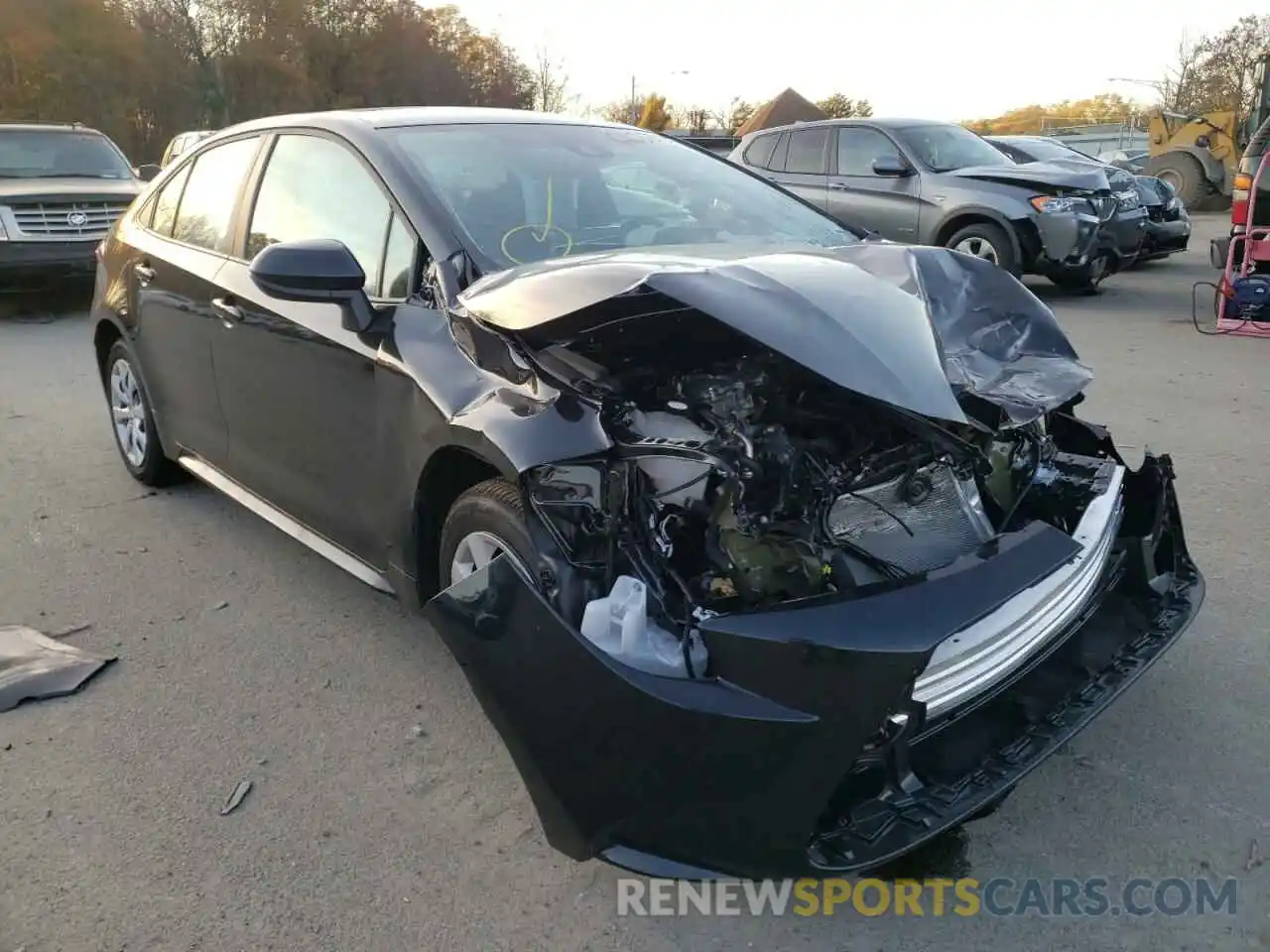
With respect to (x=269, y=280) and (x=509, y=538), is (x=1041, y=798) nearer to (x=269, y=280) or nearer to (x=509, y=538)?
(x=509, y=538)

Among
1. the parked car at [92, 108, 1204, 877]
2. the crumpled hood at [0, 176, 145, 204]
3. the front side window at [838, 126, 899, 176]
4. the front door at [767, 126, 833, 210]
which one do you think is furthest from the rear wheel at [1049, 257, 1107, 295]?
the crumpled hood at [0, 176, 145, 204]

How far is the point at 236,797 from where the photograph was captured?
2.75m

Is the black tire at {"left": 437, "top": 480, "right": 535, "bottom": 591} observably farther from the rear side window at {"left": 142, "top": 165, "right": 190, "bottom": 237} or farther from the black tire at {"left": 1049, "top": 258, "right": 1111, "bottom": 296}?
the black tire at {"left": 1049, "top": 258, "right": 1111, "bottom": 296}

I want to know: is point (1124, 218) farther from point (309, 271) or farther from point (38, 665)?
point (38, 665)

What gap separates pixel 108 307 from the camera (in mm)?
4941

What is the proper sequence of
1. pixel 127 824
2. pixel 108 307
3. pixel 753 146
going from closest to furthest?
pixel 127 824 → pixel 108 307 → pixel 753 146

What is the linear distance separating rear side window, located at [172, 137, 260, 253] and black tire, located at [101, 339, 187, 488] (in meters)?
0.81

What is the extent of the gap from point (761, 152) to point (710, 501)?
10.3 metres

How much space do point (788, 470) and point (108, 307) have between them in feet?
13.1

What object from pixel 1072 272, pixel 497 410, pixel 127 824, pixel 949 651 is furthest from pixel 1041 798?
pixel 1072 272

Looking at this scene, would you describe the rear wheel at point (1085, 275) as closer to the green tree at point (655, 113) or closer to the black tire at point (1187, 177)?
the black tire at point (1187, 177)

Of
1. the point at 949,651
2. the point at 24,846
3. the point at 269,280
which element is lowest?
the point at 24,846

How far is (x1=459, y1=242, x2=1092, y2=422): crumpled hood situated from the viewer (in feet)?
6.96

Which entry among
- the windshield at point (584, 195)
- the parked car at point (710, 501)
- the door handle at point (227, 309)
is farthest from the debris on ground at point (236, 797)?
the door handle at point (227, 309)
